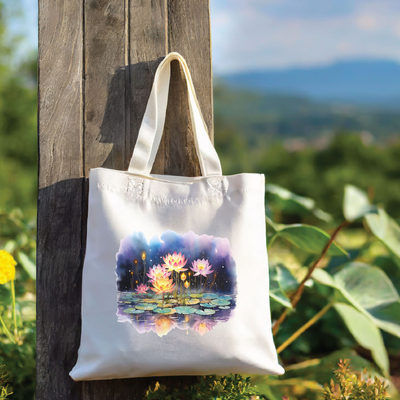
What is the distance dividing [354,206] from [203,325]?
0.94 m

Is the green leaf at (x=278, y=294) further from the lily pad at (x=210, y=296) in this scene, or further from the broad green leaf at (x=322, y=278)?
the lily pad at (x=210, y=296)

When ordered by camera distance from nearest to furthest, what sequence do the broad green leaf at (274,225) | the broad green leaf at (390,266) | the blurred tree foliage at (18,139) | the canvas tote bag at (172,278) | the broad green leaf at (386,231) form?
the canvas tote bag at (172,278) < the broad green leaf at (274,225) < the broad green leaf at (386,231) < the broad green leaf at (390,266) < the blurred tree foliage at (18,139)

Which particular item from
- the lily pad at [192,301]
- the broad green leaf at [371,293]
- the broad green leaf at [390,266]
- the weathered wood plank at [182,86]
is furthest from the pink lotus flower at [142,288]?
the broad green leaf at [390,266]

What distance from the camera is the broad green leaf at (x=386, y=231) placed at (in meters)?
1.34

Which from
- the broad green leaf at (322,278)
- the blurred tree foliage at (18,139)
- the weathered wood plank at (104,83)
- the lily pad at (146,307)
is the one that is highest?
the blurred tree foliage at (18,139)

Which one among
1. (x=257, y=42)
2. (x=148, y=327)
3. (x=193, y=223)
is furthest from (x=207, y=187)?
(x=257, y=42)

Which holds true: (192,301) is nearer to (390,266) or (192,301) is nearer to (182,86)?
(182,86)

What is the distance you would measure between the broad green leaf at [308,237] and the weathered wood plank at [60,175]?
663 millimetres

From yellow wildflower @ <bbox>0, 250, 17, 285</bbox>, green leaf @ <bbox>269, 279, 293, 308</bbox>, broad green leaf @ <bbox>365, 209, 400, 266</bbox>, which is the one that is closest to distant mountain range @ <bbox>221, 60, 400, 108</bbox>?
broad green leaf @ <bbox>365, 209, 400, 266</bbox>

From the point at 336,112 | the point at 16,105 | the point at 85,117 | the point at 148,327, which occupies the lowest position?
the point at 148,327

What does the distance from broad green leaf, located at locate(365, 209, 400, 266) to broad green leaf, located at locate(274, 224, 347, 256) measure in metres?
0.24

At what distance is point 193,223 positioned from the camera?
2.94 feet

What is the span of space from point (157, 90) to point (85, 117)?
21cm

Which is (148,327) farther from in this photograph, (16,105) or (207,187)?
(16,105)
